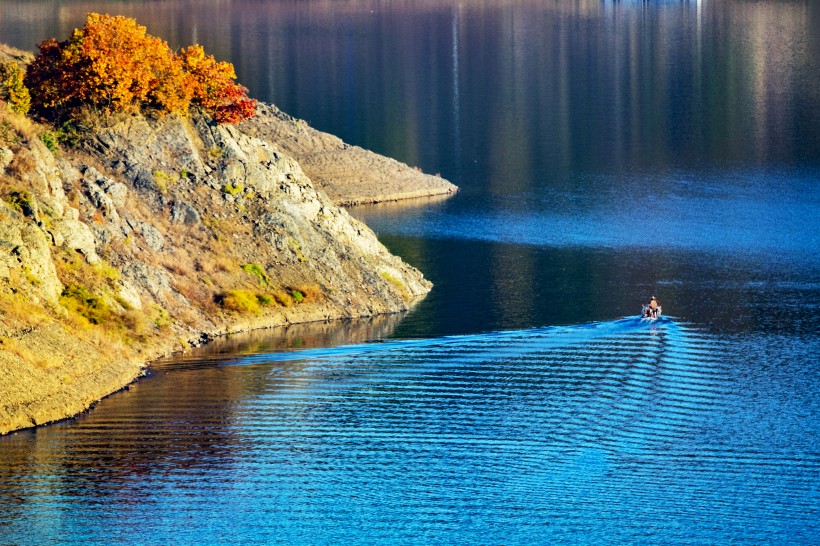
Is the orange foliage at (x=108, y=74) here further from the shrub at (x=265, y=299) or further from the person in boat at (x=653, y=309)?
the person in boat at (x=653, y=309)

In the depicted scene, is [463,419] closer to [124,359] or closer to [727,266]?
[124,359]

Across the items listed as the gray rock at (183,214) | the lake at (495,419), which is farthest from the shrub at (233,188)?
the lake at (495,419)

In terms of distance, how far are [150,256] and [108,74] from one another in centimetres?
1404

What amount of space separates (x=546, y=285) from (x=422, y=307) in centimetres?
1051

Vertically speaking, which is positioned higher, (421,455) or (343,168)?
(343,168)

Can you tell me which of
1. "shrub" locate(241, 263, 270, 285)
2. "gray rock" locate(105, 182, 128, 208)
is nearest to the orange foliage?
"gray rock" locate(105, 182, 128, 208)

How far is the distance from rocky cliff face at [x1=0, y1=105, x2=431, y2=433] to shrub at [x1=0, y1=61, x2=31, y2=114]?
4079 mm

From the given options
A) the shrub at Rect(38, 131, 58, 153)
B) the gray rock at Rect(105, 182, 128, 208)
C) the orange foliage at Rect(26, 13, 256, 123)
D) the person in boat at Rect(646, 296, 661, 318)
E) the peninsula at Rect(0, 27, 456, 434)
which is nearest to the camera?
the peninsula at Rect(0, 27, 456, 434)

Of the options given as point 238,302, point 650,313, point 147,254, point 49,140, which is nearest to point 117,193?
point 147,254

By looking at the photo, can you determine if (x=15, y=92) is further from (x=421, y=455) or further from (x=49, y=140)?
(x=421, y=455)

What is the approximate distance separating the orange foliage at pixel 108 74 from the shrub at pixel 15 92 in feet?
5.18

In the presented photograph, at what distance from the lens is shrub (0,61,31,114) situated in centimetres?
9438

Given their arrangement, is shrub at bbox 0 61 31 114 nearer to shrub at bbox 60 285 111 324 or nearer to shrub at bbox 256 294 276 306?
shrub at bbox 60 285 111 324

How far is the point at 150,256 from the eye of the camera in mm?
90250
